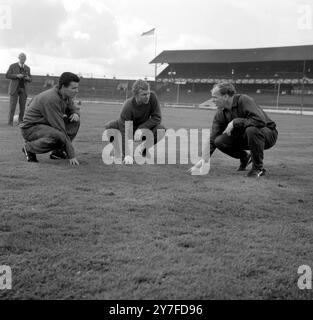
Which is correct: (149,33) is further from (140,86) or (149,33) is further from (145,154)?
(140,86)

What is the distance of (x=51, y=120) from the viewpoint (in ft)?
23.4

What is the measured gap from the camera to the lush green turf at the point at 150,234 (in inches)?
Result: 121

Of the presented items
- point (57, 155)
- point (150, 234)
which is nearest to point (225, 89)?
point (57, 155)

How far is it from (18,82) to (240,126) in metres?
8.67

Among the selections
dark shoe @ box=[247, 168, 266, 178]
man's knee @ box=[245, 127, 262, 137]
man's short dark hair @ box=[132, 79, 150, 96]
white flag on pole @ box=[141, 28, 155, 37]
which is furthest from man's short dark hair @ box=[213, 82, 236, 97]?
white flag on pole @ box=[141, 28, 155, 37]

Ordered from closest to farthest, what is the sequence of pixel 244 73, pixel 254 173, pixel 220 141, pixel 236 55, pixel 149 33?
1. pixel 254 173
2. pixel 220 141
3. pixel 149 33
4. pixel 244 73
5. pixel 236 55

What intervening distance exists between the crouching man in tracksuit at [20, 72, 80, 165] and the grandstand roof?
167 ft

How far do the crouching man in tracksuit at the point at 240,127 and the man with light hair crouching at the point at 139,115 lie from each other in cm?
127

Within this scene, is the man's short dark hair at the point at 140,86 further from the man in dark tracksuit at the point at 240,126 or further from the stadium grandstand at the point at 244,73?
the stadium grandstand at the point at 244,73

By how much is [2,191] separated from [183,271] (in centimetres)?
272

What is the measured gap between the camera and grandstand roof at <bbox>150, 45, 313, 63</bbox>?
2243 inches
